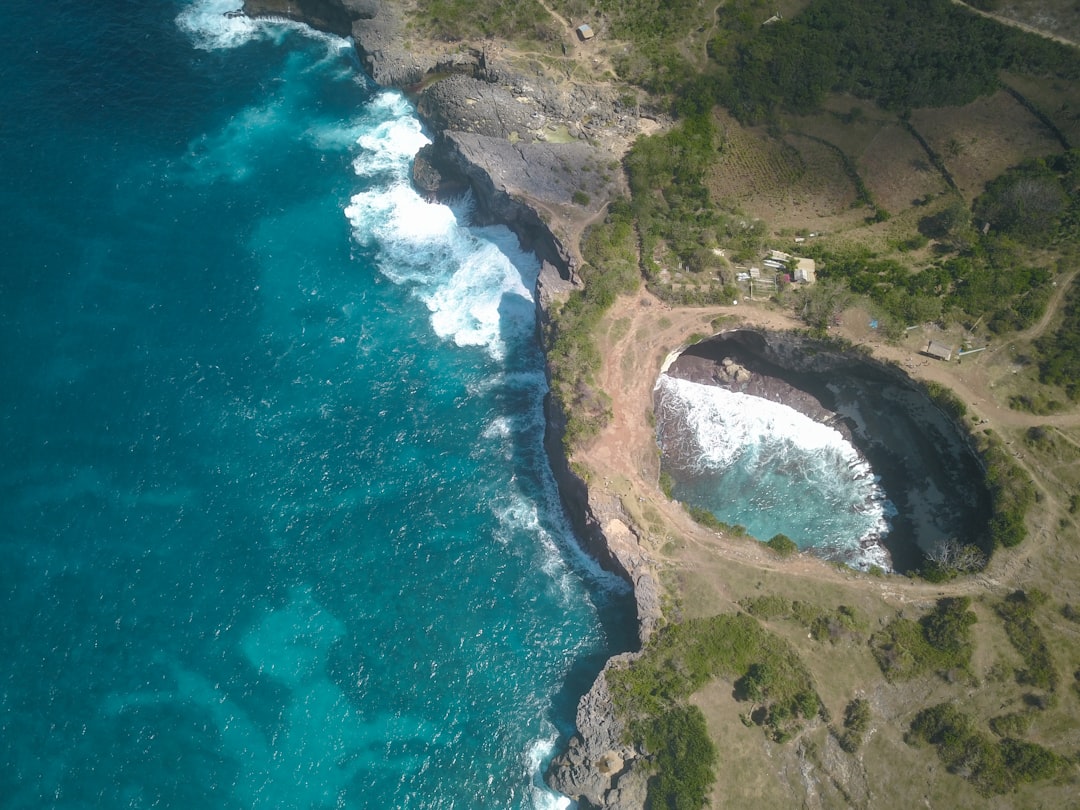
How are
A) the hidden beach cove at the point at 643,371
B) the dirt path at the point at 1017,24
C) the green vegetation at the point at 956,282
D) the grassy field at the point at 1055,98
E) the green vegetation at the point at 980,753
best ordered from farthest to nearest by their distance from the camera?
the dirt path at the point at 1017,24 → the grassy field at the point at 1055,98 → the green vegetation at the point at 956,282 → the hidden beach cove at the point at 643,371 → the green vegetation at the point at 980,753

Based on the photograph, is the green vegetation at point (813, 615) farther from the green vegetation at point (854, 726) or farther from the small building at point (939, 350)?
the small building at point (939, 350)

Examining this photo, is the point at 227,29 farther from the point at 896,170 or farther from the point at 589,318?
the point at 896,170

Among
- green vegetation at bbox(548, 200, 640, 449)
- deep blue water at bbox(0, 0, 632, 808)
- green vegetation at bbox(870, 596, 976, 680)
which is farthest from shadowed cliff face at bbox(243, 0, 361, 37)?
green vegetation at bbox(870, 596, 976, 680)

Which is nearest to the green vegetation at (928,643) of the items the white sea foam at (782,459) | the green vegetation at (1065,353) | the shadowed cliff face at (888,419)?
the shadowed cliff face at (888,419)

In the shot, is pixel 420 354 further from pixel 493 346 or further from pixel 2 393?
pixel 2 393

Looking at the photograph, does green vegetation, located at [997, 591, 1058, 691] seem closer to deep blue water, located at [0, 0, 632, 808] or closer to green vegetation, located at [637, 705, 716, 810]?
green vegetation, located at [637, 705, 716, 810]

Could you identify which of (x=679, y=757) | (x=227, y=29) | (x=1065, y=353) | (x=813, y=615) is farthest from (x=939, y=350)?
(x=227, y=29)

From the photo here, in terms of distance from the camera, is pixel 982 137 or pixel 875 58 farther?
pixel 875 58
